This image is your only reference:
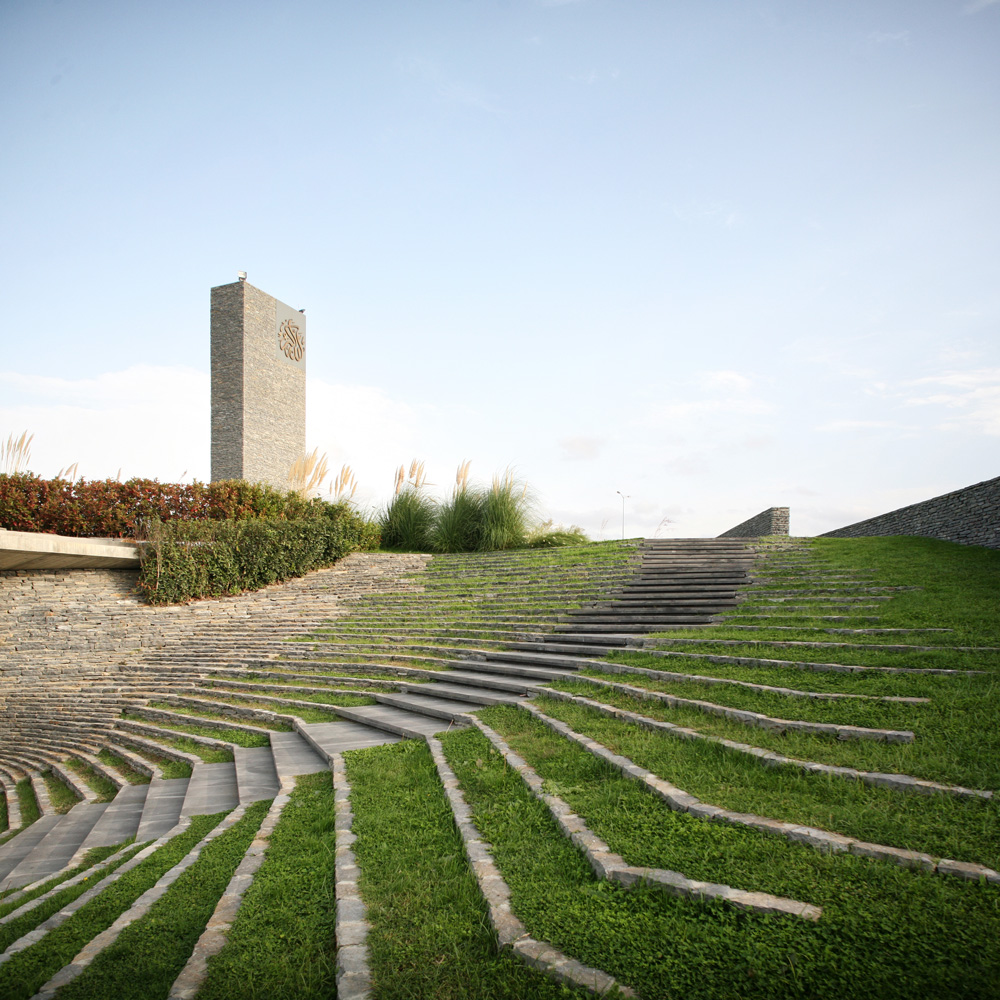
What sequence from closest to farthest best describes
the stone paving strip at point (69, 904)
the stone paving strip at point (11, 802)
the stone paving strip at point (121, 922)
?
the stone paving strip at point (121, 922) → the stone paving strip at point (69, 904) → the stone paving strip at point (11, 802)

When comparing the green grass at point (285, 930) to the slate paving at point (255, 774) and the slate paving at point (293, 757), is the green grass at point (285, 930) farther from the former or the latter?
the slate paving at point (293, 757)

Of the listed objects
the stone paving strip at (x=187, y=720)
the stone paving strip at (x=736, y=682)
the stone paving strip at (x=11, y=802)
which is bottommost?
the stone paving strip at (x=11, y=802)

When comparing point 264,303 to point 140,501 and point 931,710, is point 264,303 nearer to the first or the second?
point 140,501

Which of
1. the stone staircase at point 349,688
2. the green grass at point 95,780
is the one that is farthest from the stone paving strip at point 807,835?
the green grass at point 95,780

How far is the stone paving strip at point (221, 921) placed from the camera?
267cm

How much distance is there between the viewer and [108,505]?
13875mm

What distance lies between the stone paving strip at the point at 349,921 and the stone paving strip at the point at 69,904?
1.40 metres

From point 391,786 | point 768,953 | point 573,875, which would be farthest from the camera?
point 391,786

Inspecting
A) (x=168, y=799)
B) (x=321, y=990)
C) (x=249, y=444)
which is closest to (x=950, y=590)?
(x=321, y=990)

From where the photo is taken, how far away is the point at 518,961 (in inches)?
101

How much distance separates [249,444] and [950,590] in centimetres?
1819

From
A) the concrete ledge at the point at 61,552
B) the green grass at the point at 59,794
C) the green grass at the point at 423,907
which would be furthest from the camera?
the concrete ledge at the point at 61,552

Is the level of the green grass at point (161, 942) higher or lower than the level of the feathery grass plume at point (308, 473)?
lower

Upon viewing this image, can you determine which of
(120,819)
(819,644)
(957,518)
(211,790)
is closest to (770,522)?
(957,518)
